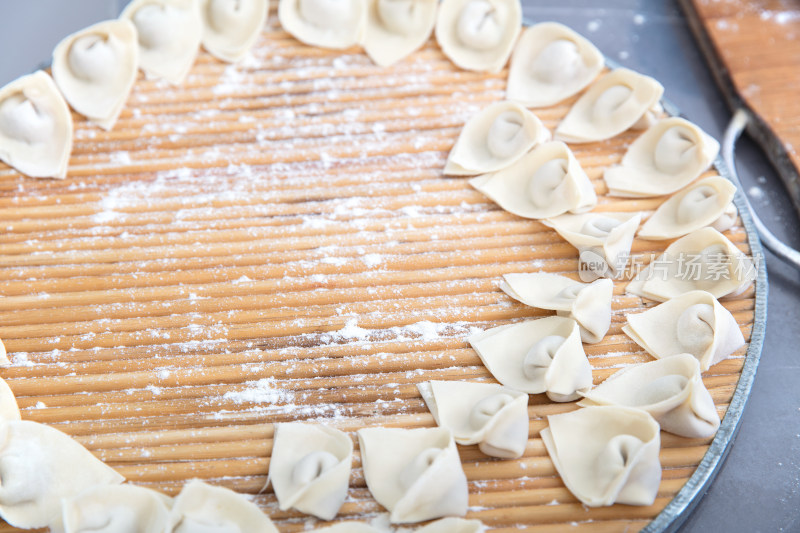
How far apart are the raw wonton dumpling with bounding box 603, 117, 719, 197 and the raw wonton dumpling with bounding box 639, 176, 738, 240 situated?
0.03 m

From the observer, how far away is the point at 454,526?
3.17 ft

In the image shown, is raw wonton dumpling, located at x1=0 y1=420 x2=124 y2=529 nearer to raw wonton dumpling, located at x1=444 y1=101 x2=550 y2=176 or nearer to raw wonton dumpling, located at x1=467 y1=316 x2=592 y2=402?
raw wonton dumpling, located at x1=467 y1=316 x2=592 y2=402

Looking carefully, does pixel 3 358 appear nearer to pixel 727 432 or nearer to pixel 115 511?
pixel 115 511

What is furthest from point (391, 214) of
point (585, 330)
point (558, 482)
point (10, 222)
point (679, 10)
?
point (679, 10)

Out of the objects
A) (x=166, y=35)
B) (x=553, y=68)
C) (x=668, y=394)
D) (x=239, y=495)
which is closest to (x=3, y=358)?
(x=239, y=495)

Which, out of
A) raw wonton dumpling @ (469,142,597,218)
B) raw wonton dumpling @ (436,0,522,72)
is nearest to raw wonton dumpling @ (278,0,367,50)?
raw wonton dumpling @ (436,0,522,72)

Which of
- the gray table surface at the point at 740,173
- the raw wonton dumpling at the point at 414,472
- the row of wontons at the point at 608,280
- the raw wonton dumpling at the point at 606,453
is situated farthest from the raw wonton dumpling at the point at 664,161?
the raw wonton dumpling at the point at 414,472

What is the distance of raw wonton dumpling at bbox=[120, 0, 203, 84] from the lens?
158 cm

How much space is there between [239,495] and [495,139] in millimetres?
836

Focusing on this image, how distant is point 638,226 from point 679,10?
923mm

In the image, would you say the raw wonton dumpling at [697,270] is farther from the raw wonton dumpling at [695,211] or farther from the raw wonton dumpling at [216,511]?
the raw wonton dumpling at [216,511]

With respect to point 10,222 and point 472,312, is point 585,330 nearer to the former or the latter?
point 472,312

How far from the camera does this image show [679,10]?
1.96m

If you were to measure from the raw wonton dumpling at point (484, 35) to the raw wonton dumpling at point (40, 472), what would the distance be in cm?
109
